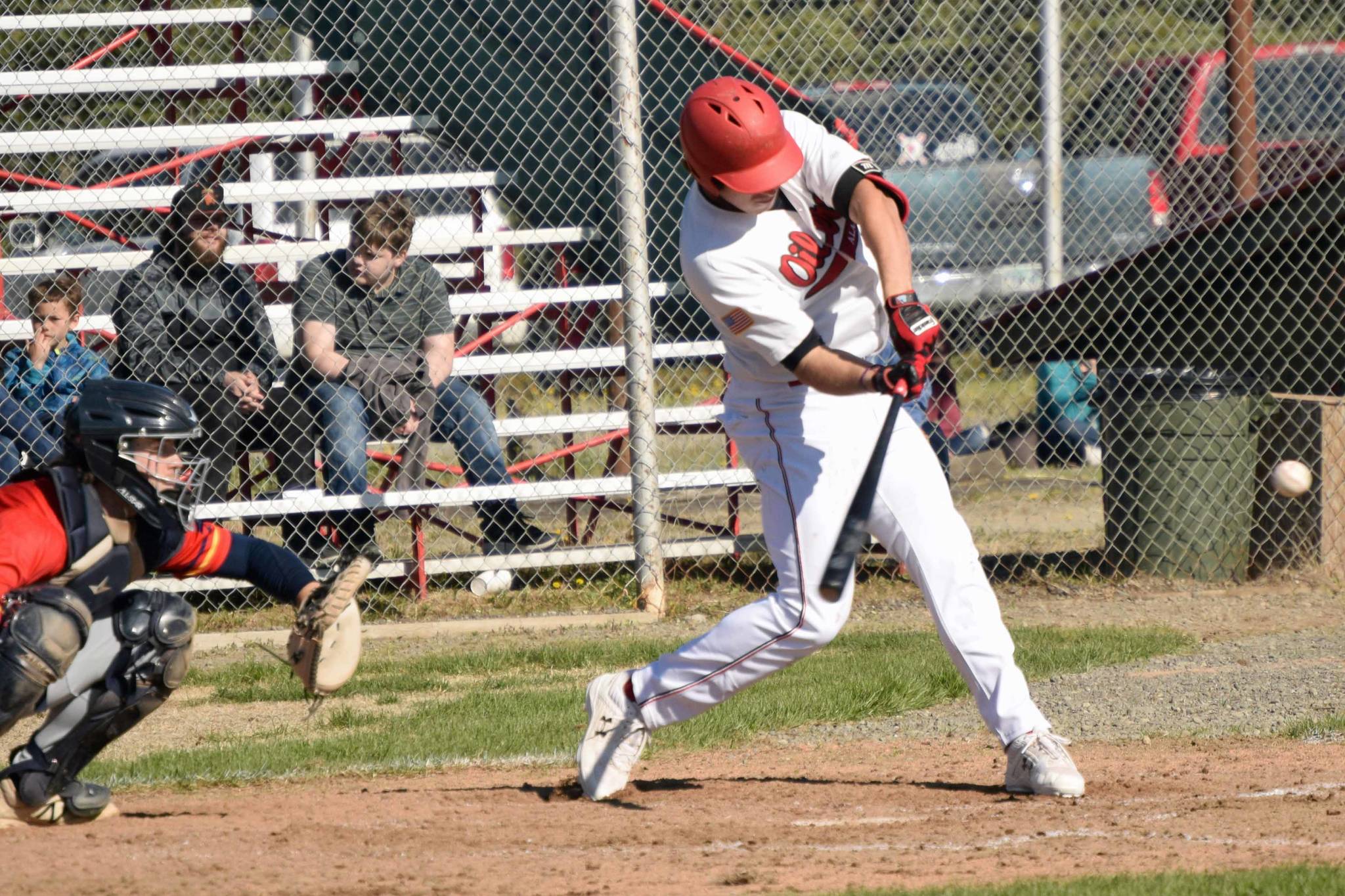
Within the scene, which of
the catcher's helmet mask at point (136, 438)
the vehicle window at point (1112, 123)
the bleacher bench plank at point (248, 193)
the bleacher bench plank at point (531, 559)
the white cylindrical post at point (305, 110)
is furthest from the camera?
the vehicle window at point (1112, 123)

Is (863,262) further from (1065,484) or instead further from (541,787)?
(1065,484)

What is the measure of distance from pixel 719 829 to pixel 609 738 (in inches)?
17.4

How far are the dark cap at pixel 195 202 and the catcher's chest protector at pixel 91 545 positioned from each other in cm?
Answer: 347

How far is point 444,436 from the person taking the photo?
288 inches

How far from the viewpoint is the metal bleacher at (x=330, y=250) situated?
722cm

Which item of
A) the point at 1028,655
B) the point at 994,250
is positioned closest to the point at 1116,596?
the point at 1028,655

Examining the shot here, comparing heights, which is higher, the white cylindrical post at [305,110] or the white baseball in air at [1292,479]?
the white cylindrical post at [305,110]

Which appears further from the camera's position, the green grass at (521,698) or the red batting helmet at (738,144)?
the green grass at (521,698)

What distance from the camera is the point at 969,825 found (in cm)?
379

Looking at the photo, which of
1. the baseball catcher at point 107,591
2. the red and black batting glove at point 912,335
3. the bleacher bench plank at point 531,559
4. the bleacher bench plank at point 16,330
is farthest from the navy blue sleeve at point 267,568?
the bleacher bench plank at point 16,330

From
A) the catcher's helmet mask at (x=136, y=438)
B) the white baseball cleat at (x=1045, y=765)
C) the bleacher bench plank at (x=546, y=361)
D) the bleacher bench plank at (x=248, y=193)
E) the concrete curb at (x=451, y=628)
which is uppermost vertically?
the catcher's helmet mask at (x=136, y=438)

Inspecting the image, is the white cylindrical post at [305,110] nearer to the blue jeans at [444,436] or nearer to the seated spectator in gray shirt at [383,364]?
the seated spectator in gray shirt at [383,364]

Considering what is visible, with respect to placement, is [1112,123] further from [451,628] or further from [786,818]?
[786,818]

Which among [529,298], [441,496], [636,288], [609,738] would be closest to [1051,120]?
[636,288]
